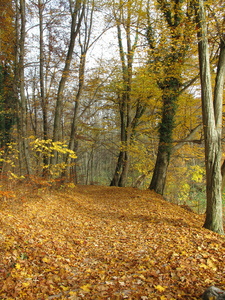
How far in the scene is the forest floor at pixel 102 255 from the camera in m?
2.80

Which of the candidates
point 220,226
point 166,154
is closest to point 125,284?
point 220,226

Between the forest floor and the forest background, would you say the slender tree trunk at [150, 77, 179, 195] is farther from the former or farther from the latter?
the forest floor

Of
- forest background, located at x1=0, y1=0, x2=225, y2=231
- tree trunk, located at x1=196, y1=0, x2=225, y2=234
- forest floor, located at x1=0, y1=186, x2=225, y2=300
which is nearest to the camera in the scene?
forest floor, located at x1=0, y1=186, x2=225, y2=300

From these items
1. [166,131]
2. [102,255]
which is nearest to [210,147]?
[102,255]

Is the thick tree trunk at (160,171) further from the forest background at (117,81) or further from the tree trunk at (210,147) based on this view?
the tree trunk at (210,147)

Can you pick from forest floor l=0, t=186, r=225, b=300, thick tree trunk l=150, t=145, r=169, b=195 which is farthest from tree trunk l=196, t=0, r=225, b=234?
thick tree trunk l=150, t=145, r=169, b=195

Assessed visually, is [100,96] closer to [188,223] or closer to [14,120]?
[14,120]

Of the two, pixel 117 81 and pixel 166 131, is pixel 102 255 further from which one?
pixel 117 81

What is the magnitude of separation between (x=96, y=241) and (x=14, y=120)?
511 inches

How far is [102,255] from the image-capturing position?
404 cm

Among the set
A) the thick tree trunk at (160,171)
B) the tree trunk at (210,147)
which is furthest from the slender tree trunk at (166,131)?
the tree trunk at (210,147)

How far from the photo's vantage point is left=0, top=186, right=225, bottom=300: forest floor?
280cm

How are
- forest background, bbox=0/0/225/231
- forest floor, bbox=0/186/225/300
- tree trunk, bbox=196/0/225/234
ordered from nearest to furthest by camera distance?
forest floor, bbox=0/186/225/300, tree trunk, bbox=196/0/225/234, forest background, bbox=0/0/225/231

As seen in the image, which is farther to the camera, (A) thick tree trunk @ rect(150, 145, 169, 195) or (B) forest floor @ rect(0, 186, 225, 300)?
(A) thick tree trunk @ rect(150, 145, 169, 195)
